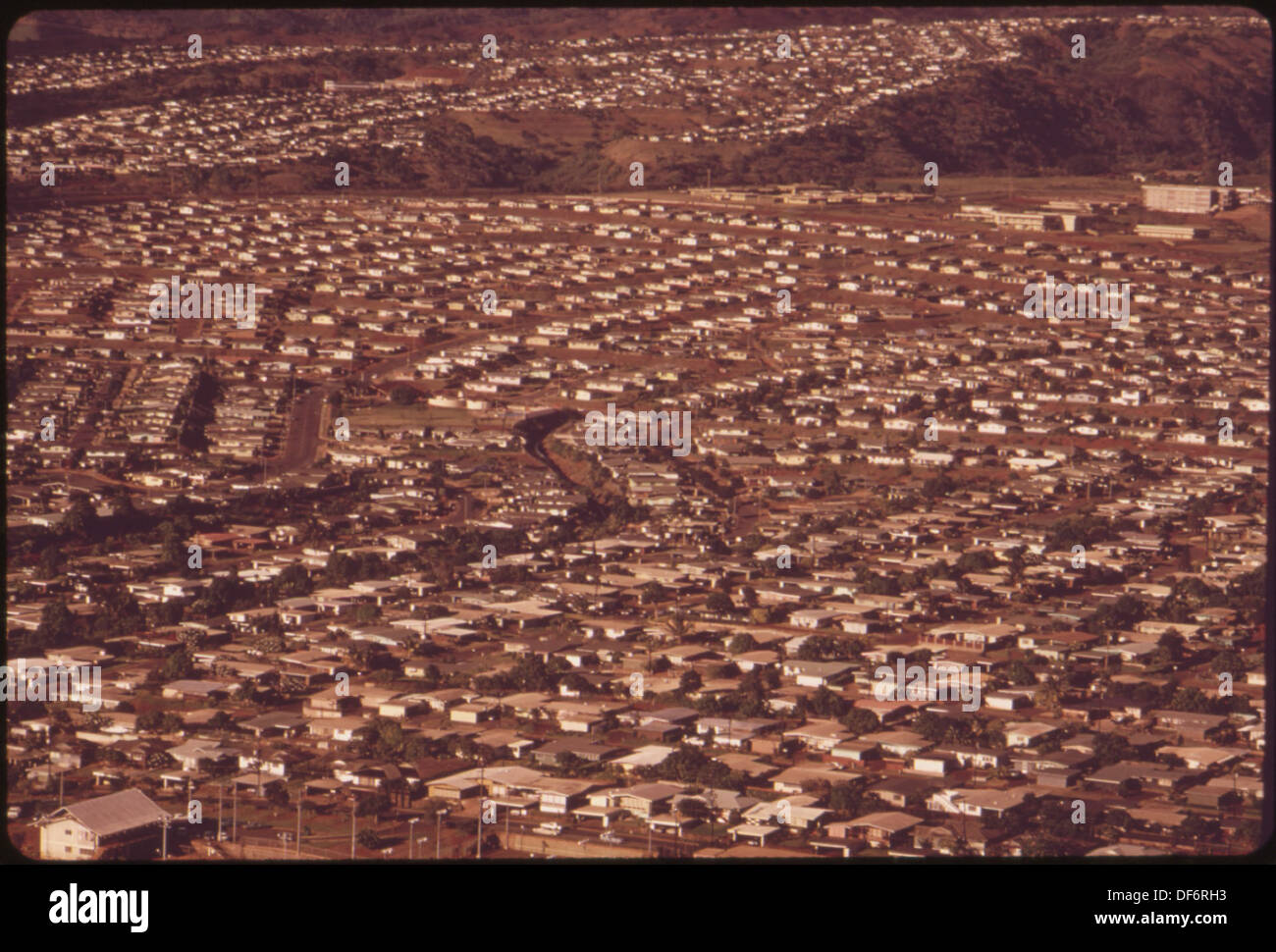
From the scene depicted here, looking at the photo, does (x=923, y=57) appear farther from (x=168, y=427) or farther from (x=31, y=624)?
(x=31, y=624)

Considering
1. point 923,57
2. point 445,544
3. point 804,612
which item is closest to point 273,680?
point 445,544

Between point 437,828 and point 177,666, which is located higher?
point 177,666

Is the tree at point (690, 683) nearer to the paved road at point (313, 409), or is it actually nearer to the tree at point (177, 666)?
the tree at point (177, 666)

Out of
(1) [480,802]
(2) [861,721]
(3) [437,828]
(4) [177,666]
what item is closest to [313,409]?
(4) [177,666]

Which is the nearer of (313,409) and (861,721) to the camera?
(861,721)

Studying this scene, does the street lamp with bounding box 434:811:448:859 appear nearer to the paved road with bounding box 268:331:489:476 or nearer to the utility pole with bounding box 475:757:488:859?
the utility pole with bounding box 475:757:488:859

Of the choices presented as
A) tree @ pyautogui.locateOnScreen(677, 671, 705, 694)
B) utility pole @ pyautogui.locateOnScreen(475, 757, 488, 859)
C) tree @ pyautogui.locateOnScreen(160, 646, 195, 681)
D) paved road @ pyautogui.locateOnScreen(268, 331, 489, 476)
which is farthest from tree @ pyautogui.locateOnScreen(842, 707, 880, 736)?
paved road @ pyautogui.locateOnScreen(268, 331, 489, 476)

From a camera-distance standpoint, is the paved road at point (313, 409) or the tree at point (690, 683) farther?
the paved road at point (313, 409)

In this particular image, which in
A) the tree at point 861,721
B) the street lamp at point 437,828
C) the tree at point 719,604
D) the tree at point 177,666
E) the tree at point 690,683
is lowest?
the street lamp at point 437,828

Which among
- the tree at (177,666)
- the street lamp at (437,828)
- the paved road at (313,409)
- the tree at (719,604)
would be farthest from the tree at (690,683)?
the paved road at (313,409)

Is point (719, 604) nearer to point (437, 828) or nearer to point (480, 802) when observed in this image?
point (480, 802)

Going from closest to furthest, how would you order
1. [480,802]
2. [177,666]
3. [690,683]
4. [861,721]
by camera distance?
[480,802] < [861,721] < [690,683] < [177,666]
